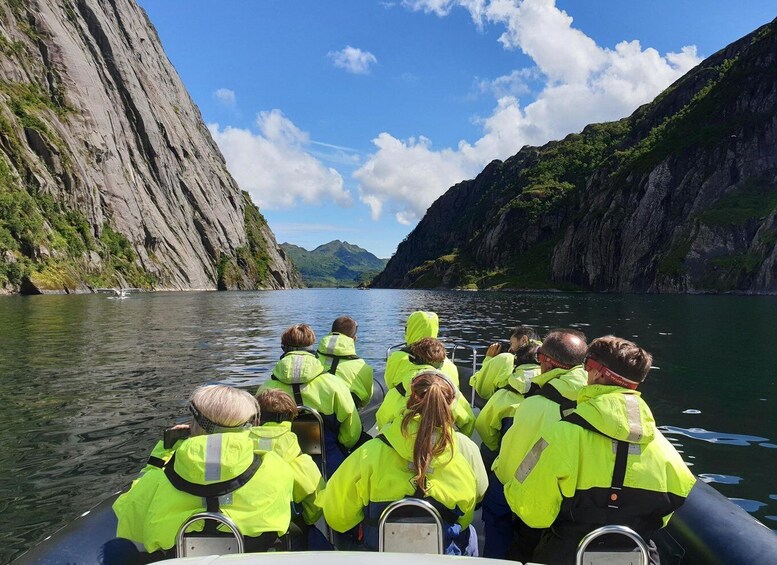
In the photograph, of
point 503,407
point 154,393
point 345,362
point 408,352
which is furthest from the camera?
point 154,393

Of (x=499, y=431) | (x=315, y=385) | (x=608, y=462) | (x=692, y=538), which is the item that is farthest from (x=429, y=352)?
(x=692, y=538)

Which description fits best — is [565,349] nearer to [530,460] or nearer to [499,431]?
[530,460]

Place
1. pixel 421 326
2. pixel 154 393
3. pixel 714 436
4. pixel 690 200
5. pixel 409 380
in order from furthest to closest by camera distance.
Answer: pixel 690 200 < pixel 154 393 < pixel 714 436 < pixel 421 326 < pixel 409 380

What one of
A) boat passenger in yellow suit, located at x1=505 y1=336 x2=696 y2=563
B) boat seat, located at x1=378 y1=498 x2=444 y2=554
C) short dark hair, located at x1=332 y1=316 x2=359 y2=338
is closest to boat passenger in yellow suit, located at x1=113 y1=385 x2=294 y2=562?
boat seat, located at x1=378 y1=498 x2=444 y2=554

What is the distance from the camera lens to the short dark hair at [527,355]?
629cm

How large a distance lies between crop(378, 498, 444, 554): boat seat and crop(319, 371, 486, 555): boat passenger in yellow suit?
11 cm

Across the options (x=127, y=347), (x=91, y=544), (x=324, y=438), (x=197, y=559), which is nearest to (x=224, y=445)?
(x=197, y=559)

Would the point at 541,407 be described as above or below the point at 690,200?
below

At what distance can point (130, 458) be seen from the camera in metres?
9.23

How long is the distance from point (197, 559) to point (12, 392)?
46.9 feet

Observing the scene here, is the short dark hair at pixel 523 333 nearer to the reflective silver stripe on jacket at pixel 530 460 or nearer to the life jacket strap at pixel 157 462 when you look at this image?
the reflective silver stripe on jacket at pixel 530 460

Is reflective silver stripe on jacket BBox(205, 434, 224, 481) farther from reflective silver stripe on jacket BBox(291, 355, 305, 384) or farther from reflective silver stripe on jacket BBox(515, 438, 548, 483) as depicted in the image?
reflective silver stripe on jacket BBox(291, 355, 305, 384)

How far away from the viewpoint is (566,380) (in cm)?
445

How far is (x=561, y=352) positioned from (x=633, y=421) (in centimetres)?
141
